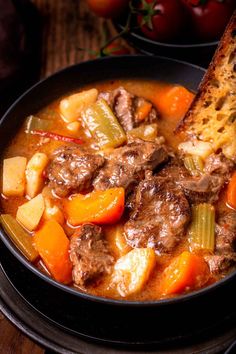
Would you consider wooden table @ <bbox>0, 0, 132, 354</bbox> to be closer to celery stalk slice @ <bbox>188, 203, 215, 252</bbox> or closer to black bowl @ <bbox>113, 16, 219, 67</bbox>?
black bowl @ <bbox>113, 16, 219, 67</bbox>

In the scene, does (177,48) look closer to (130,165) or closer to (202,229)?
(130,165)

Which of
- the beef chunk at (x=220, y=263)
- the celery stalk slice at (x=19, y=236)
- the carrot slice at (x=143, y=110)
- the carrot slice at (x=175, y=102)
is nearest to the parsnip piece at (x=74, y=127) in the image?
the carrot slice at (x=143, y=110)

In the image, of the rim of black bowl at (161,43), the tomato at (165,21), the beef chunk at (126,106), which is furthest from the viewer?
the tomato at (165,21)

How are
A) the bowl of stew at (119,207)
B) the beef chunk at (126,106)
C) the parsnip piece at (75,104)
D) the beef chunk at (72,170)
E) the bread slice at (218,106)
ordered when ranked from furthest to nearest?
the parsnip piece at (75,104) → the beef chunk at (126,106) → the bread slice at (218,106) → the beef chunk at (72,170) → the bowl of stew at (119,207)

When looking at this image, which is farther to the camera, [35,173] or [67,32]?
[67,32]

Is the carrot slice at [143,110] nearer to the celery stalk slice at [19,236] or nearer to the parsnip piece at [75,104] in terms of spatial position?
the parsnip piece at [75,104]

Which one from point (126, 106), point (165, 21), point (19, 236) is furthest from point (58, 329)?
point (165, 21)

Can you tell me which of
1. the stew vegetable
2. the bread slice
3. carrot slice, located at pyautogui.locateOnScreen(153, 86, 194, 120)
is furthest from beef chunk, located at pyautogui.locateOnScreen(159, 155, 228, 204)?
carrot slice, located at pyautogui.locateOnScreen(153, 86, 194, 120)
